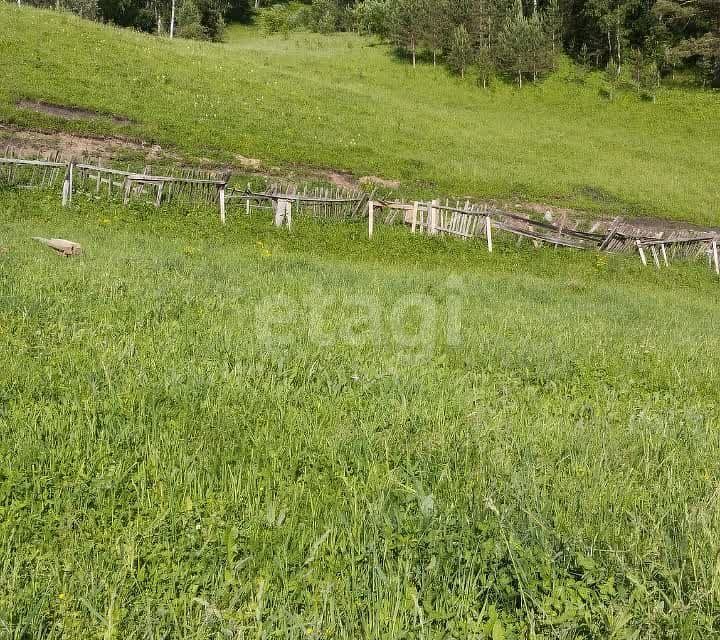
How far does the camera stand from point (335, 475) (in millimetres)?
2830

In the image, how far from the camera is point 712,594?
2004mm

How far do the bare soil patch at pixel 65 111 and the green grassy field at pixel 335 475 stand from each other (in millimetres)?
18662

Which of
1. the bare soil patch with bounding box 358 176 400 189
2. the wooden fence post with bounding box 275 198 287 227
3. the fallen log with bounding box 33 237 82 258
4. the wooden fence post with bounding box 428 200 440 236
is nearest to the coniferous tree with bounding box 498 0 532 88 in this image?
the bare soil patch with bounding box 358 176 400 189

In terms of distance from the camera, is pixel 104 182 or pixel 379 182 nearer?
pixel 104 182

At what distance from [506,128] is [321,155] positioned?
57.9ft

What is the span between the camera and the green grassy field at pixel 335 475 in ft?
6.48

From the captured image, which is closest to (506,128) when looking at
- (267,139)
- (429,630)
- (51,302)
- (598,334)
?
(267,139)

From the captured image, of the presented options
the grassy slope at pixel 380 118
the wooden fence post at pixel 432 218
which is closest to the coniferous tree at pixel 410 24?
the grassy slope at pixel 380 118

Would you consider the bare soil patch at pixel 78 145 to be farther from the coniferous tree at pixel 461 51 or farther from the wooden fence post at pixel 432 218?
the coniferous tree at pixel 461 51

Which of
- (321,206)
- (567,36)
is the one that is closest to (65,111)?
(321,206)

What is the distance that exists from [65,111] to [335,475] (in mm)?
24682

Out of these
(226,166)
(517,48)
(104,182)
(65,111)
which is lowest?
(104,182)

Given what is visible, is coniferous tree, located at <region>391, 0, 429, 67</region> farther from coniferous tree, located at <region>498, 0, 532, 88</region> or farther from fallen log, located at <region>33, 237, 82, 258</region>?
fallen log, located at <region>33, 237, 82, 258</region>

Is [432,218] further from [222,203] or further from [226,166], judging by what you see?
[226,166]
